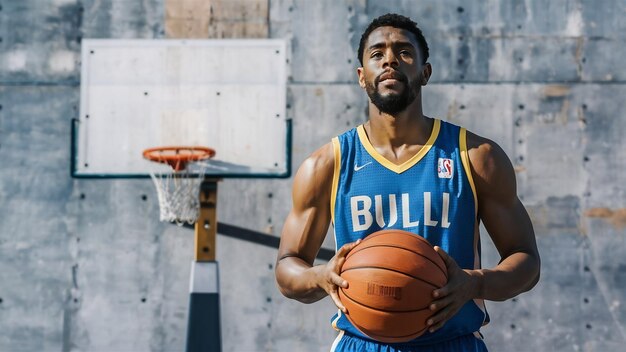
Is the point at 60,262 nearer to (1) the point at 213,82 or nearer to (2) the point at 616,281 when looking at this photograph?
(1) the point at 213,82

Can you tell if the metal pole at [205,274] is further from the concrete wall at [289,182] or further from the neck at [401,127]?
the neck at [401,127]

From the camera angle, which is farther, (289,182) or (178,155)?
(289,182)

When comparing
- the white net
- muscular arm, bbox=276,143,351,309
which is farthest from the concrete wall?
muscular arm, bbox=276,143,351,309

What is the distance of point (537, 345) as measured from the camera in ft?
28.2

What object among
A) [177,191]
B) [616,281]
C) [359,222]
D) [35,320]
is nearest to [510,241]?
[359,222]

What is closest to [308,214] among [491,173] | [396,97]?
[396,97]

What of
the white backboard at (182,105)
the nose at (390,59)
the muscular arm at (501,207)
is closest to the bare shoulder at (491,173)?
the muscular arm at (501,207)

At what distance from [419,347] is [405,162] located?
24.8 inches

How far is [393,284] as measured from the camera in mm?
2836

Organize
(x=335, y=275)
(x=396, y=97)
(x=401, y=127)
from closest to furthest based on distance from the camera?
1. (x=335, y=275)
2. (x=396, y=97)
3. (x=401, y=127)

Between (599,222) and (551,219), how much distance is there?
43 centimetres

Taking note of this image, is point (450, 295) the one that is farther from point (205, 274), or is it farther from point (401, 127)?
point (205, 274)

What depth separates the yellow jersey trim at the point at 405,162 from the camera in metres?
3.32

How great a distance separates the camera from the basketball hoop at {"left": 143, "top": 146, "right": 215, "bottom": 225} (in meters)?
8.12
